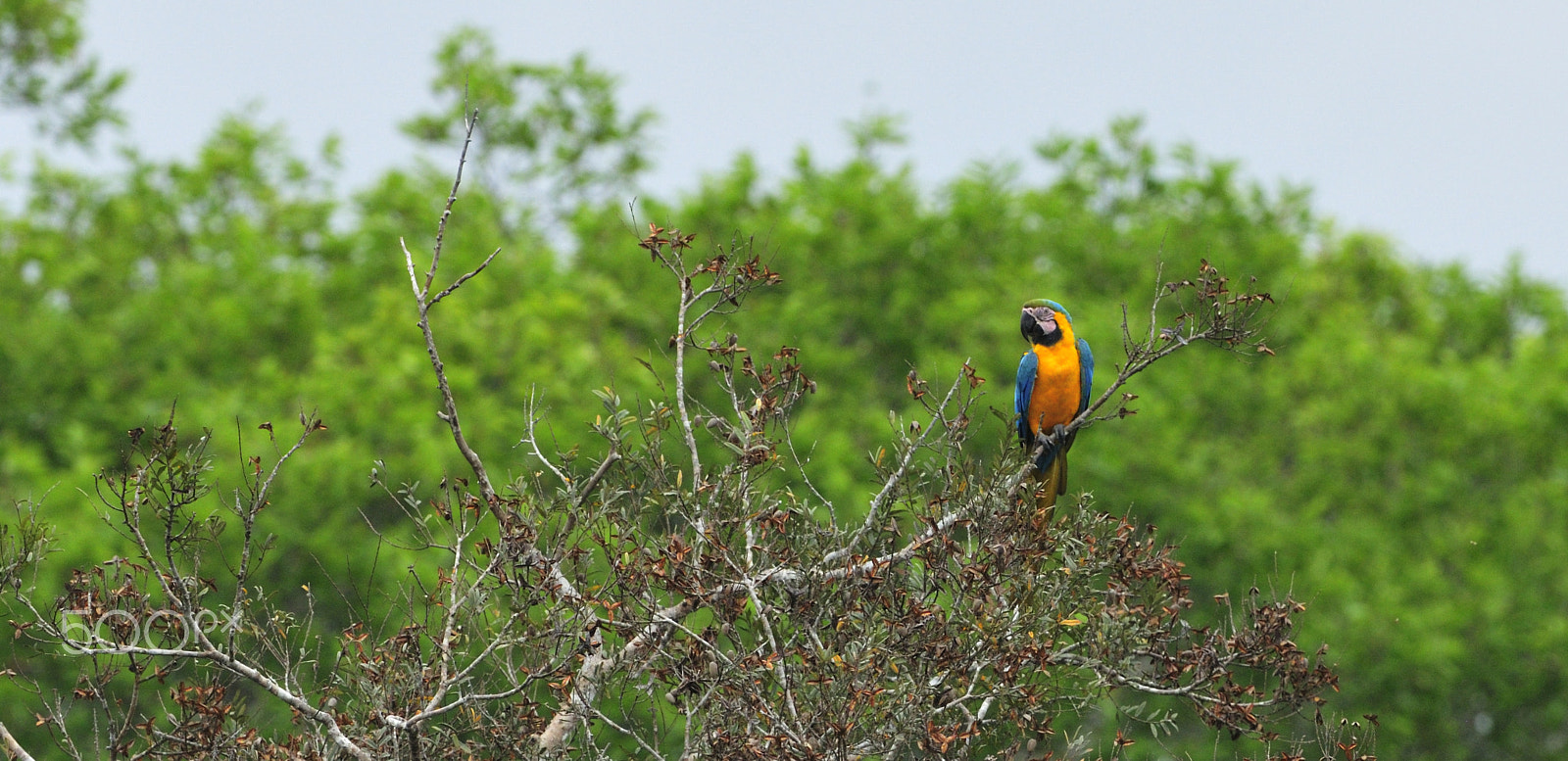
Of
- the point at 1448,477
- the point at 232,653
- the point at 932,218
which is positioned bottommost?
the point at 232,653

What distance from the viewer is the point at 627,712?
5.86 metres

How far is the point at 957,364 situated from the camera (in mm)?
17594

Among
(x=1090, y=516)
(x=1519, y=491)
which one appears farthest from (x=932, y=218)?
(x=1090, y=516)

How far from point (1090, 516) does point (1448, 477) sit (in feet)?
44.7

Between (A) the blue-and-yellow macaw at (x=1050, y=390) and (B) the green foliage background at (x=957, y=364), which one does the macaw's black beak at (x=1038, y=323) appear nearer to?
(A) the blue-and-yellow macaw at (x=1050, y=390)

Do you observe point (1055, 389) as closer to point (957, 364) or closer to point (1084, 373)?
point (1084, 373)

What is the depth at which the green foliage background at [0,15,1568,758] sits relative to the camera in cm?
1633

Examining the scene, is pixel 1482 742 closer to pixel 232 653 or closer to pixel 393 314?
pixel 393 314

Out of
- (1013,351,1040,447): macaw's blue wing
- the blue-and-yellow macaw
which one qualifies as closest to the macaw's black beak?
the blue-and-yellow macaw

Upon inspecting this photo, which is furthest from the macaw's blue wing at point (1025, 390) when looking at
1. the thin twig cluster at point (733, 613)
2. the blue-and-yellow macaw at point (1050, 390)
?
the thin twig cluster at point (733, 613)

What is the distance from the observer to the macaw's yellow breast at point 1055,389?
8.69m

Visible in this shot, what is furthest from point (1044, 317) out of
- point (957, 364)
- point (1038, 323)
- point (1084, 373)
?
point (957, 364)

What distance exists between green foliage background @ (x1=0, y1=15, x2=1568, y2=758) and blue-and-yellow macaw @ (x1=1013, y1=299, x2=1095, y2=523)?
5.15 m

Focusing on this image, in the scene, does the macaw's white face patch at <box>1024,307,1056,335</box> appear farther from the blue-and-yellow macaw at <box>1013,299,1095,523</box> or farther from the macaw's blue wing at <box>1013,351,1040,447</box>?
the macaw's blue wing at <box>1013,351,1040,447</box>
